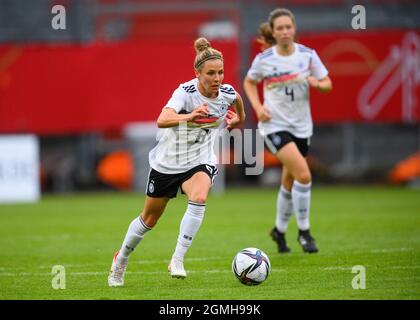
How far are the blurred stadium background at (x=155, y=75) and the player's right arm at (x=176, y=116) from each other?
34.9ft

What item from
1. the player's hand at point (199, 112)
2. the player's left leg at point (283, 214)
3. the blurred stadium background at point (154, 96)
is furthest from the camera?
the blurred stadium background at point (154, 96)

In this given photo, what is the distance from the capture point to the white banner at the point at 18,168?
17277mm

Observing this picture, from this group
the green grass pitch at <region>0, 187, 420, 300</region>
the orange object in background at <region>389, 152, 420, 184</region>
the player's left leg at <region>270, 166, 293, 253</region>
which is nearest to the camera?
the green grass pitch at <region>0, 187, 420, 300</region>

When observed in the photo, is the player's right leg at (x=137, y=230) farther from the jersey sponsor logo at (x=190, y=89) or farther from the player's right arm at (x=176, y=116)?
the jersey sponsor logo at (x=190, y=89)

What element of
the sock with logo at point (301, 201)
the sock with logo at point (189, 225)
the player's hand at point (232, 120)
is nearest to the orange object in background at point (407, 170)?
the sock with logo at point (301, 201)

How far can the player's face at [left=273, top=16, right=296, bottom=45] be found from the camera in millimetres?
9695

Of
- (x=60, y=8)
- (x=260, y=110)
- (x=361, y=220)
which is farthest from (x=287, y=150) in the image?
(x=60, y=8)

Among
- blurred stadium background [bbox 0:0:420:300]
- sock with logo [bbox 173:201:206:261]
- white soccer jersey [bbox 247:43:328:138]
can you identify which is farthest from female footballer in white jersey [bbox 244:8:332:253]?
blurred stadium background [bbox 0:0:420:300]

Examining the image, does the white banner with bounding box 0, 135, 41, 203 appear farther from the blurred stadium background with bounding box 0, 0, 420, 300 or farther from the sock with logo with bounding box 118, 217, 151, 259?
the sock with logo with bounding box 118, 217, 151, 259

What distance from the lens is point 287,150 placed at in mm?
9648

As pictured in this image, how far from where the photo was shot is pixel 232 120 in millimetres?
8086

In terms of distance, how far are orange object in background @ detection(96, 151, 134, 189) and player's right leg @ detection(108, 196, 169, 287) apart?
36.5ft

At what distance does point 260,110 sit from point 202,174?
2.19 metres
